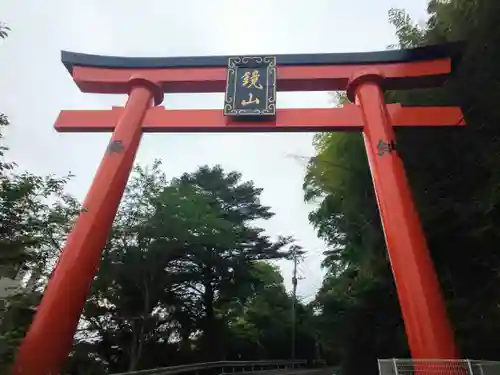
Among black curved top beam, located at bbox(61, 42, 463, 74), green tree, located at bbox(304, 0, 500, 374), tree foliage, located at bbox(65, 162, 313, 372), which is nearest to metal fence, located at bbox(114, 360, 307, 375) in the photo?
tree foliage, located at bbox(65, 162, 313, 372)

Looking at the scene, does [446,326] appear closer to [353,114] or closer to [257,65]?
[353,114]

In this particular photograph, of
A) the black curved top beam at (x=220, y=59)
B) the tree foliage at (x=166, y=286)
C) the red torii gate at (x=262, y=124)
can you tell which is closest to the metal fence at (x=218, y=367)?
the tree foliage at (x=166, y=286)

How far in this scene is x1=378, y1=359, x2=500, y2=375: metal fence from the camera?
4176 millimetres

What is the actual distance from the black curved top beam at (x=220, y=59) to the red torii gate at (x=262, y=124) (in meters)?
0.02

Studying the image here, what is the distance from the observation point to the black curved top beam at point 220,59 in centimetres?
858

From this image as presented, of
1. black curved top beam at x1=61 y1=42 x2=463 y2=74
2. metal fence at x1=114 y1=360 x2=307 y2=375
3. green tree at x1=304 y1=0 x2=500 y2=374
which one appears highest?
black curved top beam at x1=61 y1=42 x2=463 y2=74

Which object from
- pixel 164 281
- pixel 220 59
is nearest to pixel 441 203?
pixel 220 59

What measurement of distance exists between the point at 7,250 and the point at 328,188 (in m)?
8.47

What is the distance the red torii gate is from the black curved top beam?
22mm

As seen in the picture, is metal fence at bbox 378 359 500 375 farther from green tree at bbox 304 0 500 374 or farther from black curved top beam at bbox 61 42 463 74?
black curved top beam at bbox 61 42 463 74

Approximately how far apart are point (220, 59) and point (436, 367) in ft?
23.4

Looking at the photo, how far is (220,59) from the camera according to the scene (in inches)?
360

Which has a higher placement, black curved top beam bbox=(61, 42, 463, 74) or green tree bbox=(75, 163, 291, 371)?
black curved top beam bbox=(61, 42, 463, 74)

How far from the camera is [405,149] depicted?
8.92m
